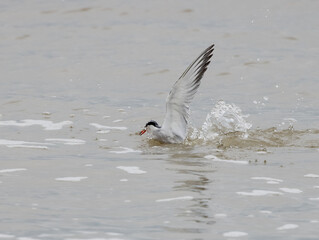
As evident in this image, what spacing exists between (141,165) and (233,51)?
10.4 m

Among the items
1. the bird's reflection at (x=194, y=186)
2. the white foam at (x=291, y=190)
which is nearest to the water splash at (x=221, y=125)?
the bird's reflection at (x=194, y=186)

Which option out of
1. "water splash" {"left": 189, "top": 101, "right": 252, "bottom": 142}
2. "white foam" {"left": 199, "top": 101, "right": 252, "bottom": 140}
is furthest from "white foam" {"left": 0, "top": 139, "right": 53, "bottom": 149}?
"white foam" {"left": 199, "top": 101, "right": 252, "bottom": 140}

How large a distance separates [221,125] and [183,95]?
1210 millimetres

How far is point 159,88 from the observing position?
1762cm

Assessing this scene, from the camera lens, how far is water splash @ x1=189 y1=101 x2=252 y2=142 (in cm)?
1273

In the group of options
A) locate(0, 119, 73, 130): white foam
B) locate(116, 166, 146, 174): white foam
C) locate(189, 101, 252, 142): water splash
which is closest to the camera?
locate(116, 166, 146, 174): white foam

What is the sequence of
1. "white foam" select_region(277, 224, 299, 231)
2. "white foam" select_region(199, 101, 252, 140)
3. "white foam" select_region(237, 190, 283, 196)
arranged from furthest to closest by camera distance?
"white foam" select_region(199, 101, 252, 140) → "white foam" select_region(237, 190, 283, 196) → "white foam" select_region(277, 224, 299, 231)

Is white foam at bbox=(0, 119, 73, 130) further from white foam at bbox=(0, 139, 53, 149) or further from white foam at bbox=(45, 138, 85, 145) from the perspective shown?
white foam at bbox=(0, 139, 53, 149)

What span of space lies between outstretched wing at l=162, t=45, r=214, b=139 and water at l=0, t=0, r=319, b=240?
363mm

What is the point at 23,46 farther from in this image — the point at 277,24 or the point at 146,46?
the point at 277,24

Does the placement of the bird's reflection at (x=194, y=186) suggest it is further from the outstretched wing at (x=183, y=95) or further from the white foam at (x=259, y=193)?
the outstretched wing at (x=183, y=95)

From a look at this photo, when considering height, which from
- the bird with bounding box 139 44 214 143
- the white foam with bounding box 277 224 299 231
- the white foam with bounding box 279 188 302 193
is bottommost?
the white foam with bounding box 279 188 302 193

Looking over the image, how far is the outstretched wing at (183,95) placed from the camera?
12141 mm

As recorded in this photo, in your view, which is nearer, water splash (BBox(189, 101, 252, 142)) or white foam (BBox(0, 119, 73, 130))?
water splash (BBox(189, 101, 252, 142))
